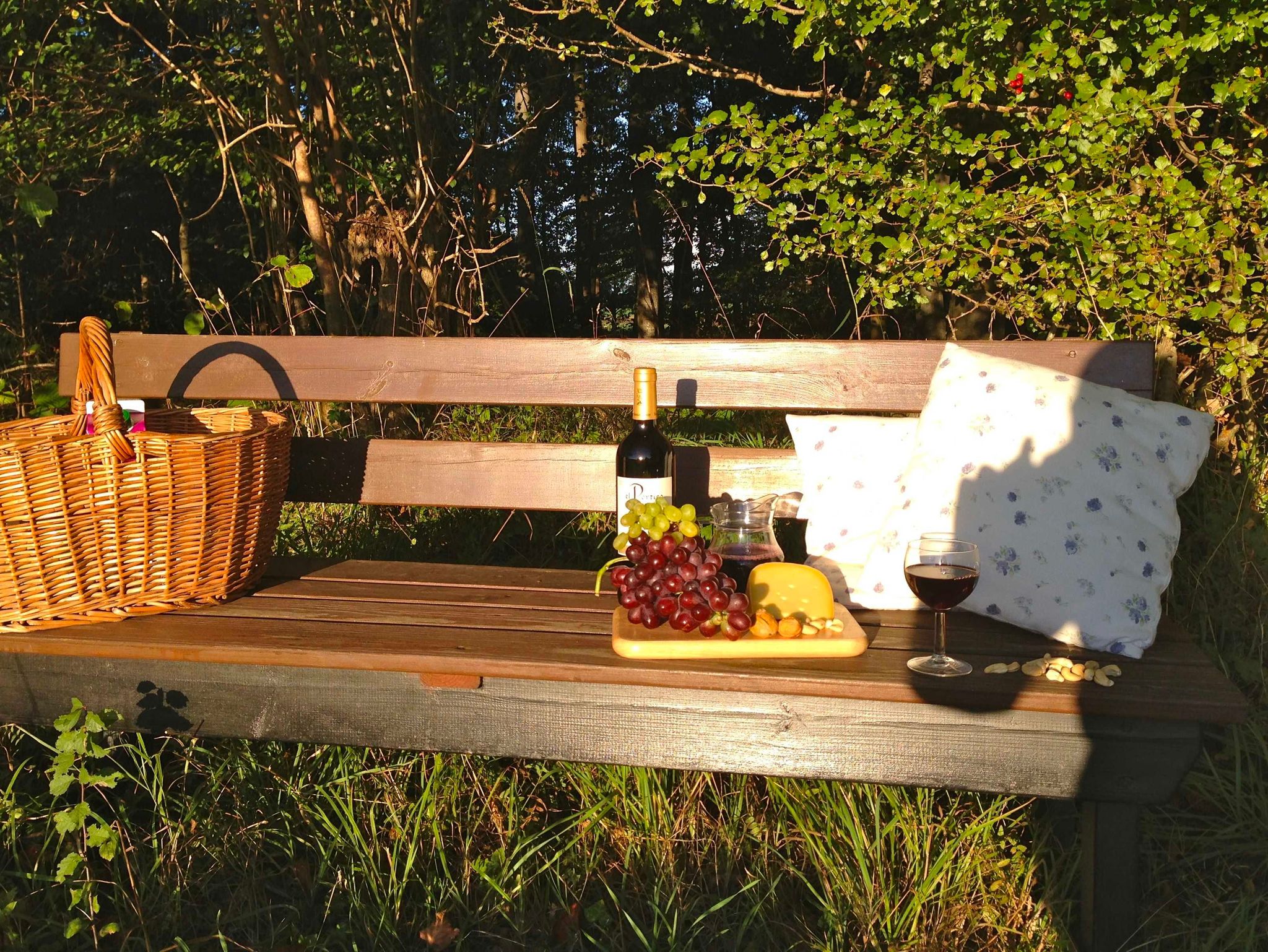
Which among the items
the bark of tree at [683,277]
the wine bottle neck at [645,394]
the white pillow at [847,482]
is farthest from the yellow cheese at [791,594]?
the bark of tree at [683,277]

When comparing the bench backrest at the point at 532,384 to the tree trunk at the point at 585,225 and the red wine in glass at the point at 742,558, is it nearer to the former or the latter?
the red wine in glass at the point at 742,558

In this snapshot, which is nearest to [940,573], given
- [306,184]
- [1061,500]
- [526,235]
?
[1061,500]

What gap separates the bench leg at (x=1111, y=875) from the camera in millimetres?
1625

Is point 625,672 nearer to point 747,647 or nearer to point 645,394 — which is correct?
point 747,647

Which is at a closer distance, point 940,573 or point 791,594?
point 940,573

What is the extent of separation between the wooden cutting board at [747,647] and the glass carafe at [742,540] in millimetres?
226

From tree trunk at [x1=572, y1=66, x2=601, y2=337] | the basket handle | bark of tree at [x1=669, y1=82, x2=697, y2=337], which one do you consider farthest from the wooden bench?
bark of tree at [x1=669, y1=82, x2=697, y2=337]

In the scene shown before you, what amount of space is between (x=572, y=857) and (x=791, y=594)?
0.69 metres

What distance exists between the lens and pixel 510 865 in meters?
1.98

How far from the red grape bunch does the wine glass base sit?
269 millimetres

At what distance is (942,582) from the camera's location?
1555 mm

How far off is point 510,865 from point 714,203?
6.32m

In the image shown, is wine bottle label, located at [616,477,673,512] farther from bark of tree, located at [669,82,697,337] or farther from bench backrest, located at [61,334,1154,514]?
bark of tree, located at [669,82,697,337]

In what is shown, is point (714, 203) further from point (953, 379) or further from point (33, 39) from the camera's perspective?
point (953, 379)
